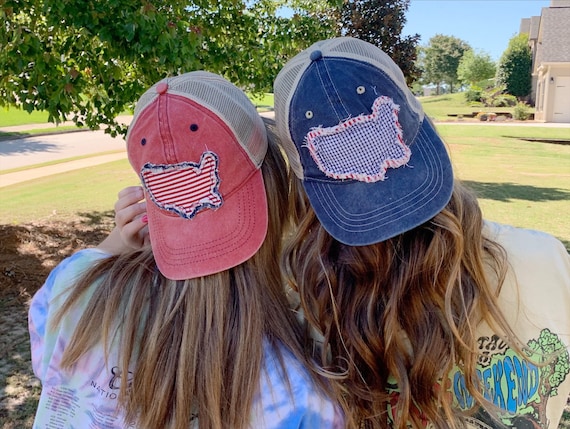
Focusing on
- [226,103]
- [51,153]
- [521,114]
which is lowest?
[521,114]

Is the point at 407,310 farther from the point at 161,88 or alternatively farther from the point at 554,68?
the point at 554,68

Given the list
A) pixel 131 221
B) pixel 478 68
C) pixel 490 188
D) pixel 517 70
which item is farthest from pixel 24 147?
pixel 478 68

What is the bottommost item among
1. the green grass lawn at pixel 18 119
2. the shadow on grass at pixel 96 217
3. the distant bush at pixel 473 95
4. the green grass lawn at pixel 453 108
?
the green grass lawn at pixel 453 108

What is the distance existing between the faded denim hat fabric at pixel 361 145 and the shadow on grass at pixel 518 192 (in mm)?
8067

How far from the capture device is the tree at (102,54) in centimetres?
371

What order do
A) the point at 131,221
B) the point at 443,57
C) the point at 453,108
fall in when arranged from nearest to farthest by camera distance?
the point at 131,221 → the point at 453,108 → the point at 443,57

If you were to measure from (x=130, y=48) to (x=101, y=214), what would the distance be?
5.13m

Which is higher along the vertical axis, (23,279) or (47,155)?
(23,279)

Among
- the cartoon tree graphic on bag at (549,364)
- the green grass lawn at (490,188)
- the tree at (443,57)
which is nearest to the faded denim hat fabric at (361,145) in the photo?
the cartoon tree graphic on bag at (549,364)

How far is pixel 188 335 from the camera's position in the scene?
3.67 ft

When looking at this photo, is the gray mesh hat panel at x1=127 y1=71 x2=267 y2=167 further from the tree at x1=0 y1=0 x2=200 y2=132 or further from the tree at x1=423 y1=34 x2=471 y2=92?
the tree at x1=423 y1=34 x2=471 y2=92

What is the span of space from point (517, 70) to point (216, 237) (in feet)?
139

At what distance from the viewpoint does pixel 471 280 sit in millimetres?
1204

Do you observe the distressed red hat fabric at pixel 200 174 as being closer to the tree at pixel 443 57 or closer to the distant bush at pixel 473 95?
the distant bush at pixel 473 95
